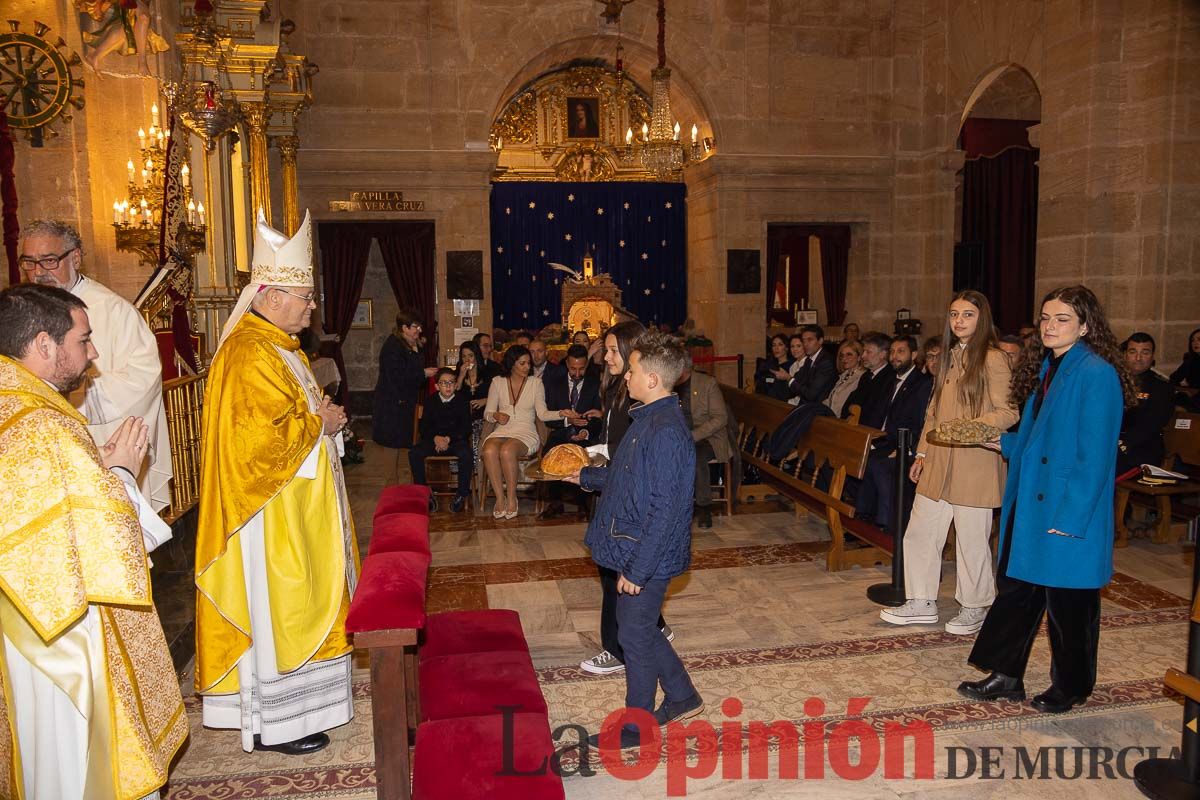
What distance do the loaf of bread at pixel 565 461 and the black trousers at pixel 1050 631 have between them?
186 cm

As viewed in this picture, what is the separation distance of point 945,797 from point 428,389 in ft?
24.6

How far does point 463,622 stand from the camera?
347cm

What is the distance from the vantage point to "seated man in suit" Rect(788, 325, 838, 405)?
7.31 metres

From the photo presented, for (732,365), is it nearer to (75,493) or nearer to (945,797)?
(945,797)

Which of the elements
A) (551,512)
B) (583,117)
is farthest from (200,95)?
(583,117)

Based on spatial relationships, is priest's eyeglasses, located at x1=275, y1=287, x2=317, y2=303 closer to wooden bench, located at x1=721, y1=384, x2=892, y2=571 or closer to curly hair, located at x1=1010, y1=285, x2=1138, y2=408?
curly hair, located at x1=1010, y1=285, x2=1138, y2=408

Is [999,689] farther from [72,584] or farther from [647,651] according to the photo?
[72,584]

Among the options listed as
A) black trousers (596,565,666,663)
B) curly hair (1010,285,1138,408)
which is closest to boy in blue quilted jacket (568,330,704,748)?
black trousers (596,565,666,663)

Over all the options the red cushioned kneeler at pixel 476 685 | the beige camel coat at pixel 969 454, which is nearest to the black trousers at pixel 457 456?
the beige camel coat at pixel 969 454

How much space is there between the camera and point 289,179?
11766 millimetres

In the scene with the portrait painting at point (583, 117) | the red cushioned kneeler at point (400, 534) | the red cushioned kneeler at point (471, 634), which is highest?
the portrait painting at point (583, 117)

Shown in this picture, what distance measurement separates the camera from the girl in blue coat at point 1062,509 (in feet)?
11.2

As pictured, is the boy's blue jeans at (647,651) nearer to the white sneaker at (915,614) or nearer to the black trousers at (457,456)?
the white sneaker at (915,614)

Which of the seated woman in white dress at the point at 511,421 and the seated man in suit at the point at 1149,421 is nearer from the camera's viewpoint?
the seated man in suit at the point at 1149,421
